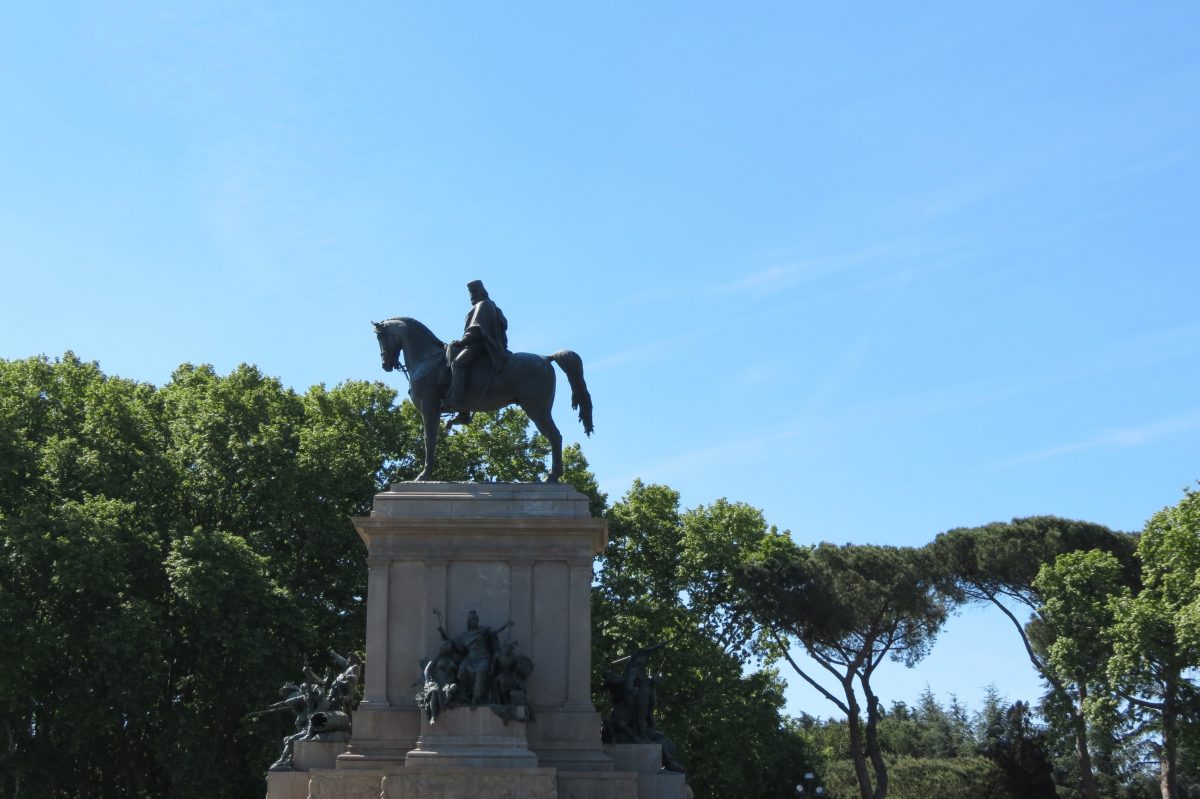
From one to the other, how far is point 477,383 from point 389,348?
168 cm

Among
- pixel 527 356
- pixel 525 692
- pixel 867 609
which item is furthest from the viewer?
pixel 867 609

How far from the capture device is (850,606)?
4525cm

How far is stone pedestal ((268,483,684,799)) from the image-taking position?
20578mm

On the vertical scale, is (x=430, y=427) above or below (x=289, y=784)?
above

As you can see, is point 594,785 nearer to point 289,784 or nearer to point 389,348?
point 289,784

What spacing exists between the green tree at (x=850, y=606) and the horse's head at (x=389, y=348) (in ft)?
75.9

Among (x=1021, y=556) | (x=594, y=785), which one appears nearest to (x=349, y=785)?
(x=594, y=785)

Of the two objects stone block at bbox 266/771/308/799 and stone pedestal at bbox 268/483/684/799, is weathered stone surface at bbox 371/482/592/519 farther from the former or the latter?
stone block at bbox 266/771/308/799

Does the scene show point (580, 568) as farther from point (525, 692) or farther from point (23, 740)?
point (23, 740)

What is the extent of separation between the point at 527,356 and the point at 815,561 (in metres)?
25.0

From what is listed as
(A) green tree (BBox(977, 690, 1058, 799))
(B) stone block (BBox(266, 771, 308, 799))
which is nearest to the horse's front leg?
(B) stone block (BBox(266, 771, 308, 799))

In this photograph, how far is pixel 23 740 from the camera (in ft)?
114

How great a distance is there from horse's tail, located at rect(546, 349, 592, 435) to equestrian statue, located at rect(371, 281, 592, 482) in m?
0.37

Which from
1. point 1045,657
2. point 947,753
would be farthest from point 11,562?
point 947,753
